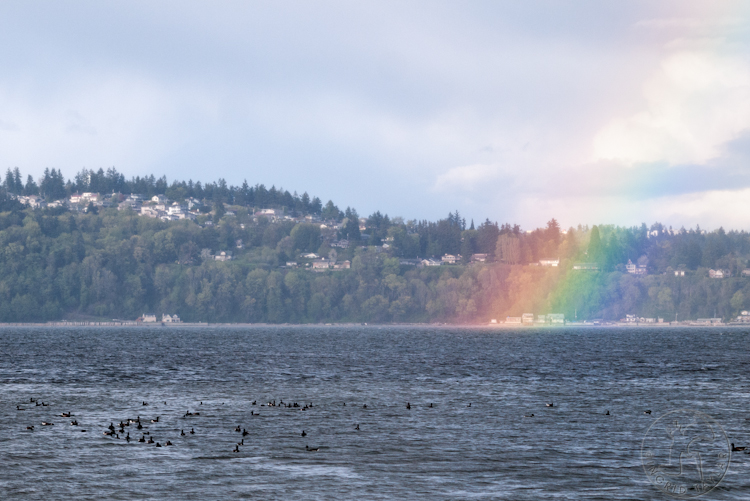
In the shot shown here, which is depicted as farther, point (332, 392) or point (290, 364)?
point (290, 364)

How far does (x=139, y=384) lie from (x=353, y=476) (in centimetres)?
5123

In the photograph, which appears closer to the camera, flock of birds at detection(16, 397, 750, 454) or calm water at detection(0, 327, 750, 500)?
calm water at detection(0, 327, 750, 500)

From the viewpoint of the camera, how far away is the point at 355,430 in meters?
57.2

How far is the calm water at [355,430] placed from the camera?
42000mm

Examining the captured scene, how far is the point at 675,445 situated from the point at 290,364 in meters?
75.4

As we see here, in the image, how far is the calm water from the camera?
4200 centimetres

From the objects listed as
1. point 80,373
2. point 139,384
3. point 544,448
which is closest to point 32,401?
point 139,384

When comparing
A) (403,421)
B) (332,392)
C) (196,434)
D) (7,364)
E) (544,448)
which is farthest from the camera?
(7,364)

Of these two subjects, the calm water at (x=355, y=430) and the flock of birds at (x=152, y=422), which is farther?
the flock of birds at (x=152, y=422)

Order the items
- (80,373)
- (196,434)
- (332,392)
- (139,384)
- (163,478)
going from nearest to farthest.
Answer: (163,478)
(196,434)
(332,392)
(139,384)
(80,373)

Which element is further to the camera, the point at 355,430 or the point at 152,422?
the point at 152,422

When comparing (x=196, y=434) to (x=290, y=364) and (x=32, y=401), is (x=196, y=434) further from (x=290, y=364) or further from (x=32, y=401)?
(x=290, y=364)

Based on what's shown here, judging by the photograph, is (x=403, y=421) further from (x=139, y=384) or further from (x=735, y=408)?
(x=139, y=384)

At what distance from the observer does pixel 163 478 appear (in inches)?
1708
